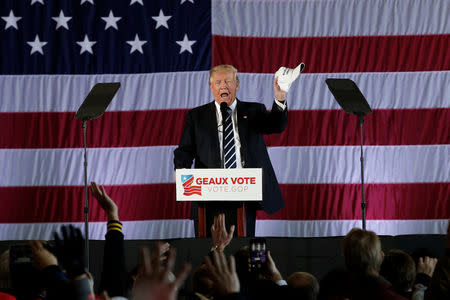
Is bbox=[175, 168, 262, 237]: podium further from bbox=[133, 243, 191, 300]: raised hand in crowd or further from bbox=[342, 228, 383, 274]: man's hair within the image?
bbox=[133, 243, 191, 300]: raised hand in crowd

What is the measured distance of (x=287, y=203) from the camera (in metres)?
6.43

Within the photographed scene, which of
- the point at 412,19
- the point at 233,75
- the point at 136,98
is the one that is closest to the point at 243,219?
the point at 233,75

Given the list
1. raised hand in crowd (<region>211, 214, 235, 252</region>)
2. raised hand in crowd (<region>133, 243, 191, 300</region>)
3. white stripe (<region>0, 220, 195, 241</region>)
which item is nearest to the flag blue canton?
white stripe (<region>0, 220, 195, 241</region>)

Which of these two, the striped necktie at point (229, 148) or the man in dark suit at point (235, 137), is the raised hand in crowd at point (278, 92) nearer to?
the man in dark suit at point (235, 137)

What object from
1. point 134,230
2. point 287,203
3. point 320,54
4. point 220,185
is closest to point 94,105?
point 220,185

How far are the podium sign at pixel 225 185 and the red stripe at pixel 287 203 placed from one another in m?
2.09

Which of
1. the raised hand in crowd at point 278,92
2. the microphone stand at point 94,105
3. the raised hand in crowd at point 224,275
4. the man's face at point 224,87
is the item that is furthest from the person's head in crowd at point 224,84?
the raised hand in crowd at point 224,275

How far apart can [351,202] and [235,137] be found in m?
2.08

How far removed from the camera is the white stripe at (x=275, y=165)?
642 cm

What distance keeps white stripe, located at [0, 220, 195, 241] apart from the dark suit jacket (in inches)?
62.6

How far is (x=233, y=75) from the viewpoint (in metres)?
4.88

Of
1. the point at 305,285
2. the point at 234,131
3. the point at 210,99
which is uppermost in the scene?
the point at 210,99

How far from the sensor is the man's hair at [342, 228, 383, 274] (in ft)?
7.50

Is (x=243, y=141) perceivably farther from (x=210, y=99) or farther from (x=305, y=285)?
(x=305, y=285)
